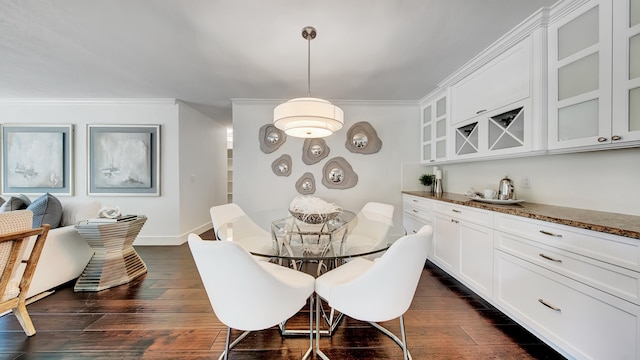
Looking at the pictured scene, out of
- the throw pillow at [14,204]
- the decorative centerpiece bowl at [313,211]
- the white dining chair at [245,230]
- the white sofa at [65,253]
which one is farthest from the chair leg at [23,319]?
the decorative centerpiece bowl at [313,211]

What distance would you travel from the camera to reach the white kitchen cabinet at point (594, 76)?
4.16 ft

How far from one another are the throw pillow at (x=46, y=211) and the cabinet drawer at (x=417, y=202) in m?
3.87

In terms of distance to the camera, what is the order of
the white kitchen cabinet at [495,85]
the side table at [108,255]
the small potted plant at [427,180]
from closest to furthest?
the white kitchen cabinet at [495,85], the side table at [108,255], the small potted plant at [427,180]

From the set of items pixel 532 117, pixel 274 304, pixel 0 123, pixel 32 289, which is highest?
pixel 0 123

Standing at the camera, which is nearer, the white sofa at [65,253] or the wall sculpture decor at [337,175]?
the white sofa at [65,253]

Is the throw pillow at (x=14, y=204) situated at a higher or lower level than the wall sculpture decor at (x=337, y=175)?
lower

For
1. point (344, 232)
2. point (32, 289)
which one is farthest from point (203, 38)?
point (32, 289)

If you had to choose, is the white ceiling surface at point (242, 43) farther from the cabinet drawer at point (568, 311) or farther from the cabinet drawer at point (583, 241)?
the cabinet drawer at point (568, 311)

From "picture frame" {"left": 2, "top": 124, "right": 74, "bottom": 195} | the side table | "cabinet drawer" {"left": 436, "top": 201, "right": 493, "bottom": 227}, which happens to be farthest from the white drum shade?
"picture frame" {"left": 2, "top": 124, "right": 74, "bottom": 195}

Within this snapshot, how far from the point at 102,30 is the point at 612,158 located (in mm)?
3810

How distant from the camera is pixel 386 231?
1881mm

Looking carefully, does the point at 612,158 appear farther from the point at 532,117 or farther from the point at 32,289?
the point at 32,289

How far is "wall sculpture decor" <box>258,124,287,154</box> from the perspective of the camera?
11.5ft

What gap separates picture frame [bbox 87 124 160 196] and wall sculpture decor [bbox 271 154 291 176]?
181 cm
